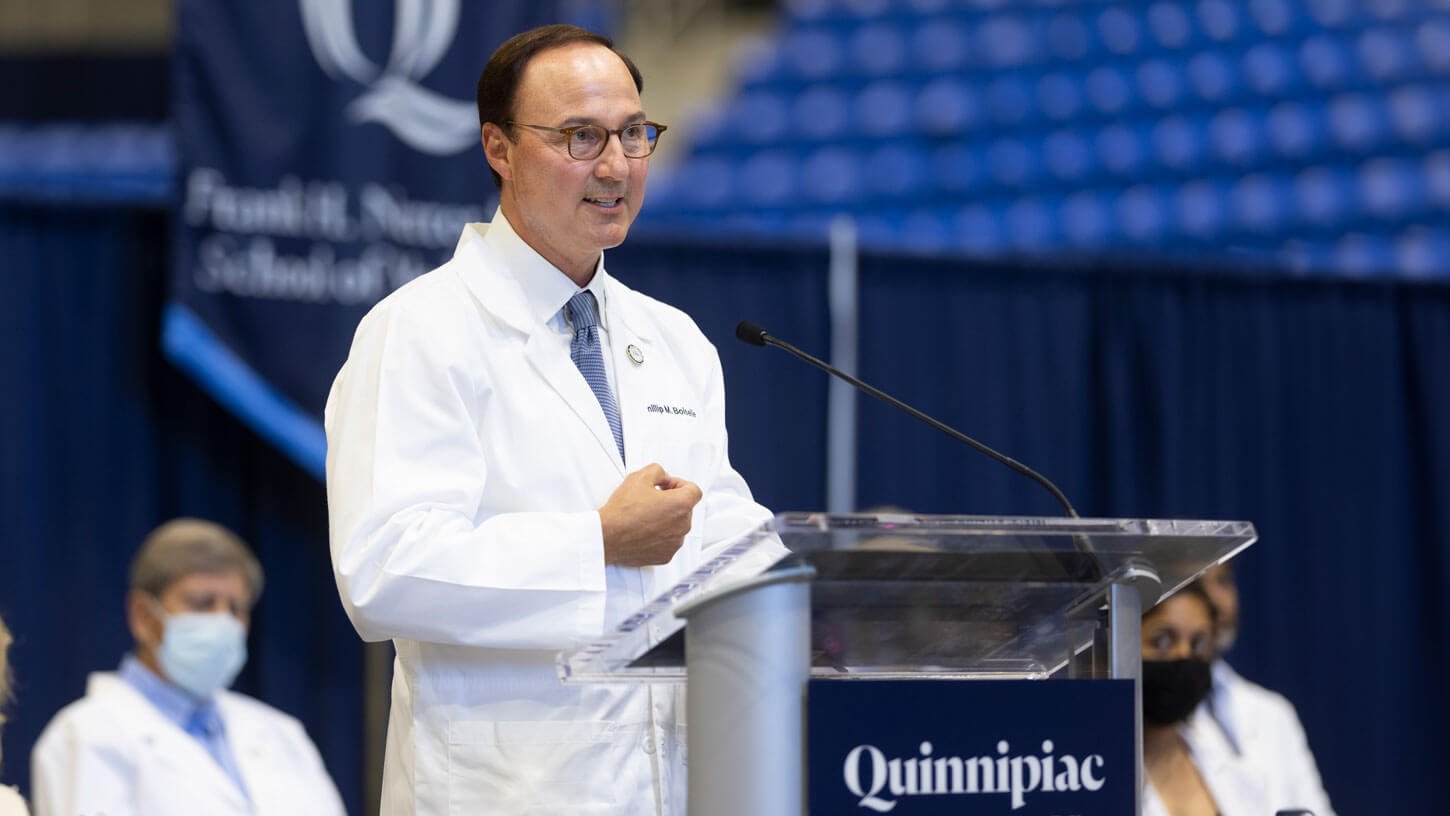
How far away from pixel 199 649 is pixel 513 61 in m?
2.36

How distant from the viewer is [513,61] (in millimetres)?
1998

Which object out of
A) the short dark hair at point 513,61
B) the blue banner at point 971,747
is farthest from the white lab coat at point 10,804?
the blue banner at point 971,747

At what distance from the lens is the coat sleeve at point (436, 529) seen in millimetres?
1695

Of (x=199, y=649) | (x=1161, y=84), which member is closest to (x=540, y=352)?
(x=199, y=649)

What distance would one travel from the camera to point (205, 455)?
4434 mm

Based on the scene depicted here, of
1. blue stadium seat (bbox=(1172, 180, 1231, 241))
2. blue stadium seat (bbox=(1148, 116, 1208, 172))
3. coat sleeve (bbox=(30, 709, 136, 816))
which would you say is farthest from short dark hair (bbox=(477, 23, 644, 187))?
blue stadium seat (bbox=(1148, 116, 1208, 172))

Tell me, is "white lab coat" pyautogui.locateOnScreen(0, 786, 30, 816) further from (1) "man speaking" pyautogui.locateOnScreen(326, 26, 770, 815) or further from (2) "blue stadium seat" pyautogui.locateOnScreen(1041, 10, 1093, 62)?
(2) "blue stadium seat" pyautogui.locateOnScreen(1041, 10, 1093, 62)

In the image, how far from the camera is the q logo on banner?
437 cm

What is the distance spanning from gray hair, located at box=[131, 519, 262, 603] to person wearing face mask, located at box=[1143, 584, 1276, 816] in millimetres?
2068

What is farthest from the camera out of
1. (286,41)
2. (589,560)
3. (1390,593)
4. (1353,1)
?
(1353,1)

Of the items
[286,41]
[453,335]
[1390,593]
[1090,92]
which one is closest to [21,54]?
[1090,92]

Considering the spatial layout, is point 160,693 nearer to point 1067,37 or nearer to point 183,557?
point 183,557

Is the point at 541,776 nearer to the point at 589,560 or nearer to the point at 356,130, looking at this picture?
the point at 589,560

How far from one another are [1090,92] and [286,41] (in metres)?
4.82
